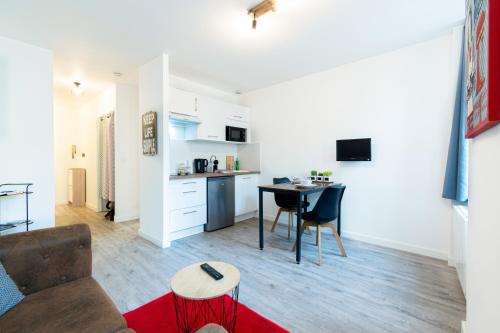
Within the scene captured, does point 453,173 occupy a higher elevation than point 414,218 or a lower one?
higher

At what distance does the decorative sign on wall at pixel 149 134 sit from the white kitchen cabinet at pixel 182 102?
0.34 m

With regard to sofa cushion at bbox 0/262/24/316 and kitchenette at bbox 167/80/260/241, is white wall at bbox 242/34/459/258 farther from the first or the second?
sofa cushion at bbox 0/262/24/316

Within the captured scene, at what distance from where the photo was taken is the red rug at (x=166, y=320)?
Answer: 1.65 metres

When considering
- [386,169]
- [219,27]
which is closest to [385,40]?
[386,169]

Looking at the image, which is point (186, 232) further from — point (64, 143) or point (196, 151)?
point (64, 143)

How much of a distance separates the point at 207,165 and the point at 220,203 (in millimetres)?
879

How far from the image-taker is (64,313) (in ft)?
3.87

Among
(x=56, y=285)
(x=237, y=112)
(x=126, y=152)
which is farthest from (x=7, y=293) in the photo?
(x=237, y=112)

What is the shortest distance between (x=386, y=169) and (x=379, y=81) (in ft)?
4.09

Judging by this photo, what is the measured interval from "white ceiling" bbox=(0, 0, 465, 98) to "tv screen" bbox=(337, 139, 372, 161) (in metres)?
1.22

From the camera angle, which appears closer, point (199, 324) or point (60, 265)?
point (60, 265)

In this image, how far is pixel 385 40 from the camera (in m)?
2.87

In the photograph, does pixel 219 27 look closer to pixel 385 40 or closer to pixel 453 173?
pixel 385 40

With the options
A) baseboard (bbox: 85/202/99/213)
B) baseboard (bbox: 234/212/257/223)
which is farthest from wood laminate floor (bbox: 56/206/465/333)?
baseboard (bbox: 85/202/99/213)
